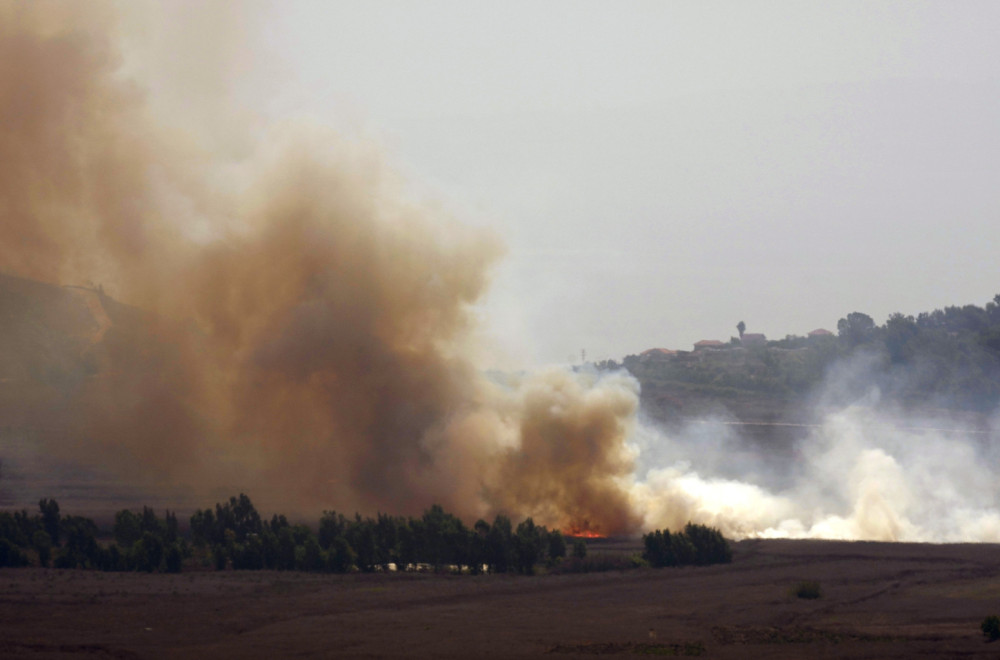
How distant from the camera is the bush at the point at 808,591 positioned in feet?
168

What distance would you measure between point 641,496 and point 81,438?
56.6m

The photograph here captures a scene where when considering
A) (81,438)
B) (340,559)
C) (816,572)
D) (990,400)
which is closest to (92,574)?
(340,559)

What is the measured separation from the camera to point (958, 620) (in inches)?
1811

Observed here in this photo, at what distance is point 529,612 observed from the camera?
161 feet

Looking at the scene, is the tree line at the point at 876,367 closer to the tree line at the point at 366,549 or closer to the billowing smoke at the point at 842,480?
the billowing smoke at the point at 842,480

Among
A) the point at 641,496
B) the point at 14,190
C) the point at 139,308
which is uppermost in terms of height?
the point at 14,190

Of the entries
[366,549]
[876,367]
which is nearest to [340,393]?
[366,549]

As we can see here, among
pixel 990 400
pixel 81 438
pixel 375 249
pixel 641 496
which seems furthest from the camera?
pixel 990 400

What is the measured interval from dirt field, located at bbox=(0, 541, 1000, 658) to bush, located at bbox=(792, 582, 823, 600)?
1.73 feet

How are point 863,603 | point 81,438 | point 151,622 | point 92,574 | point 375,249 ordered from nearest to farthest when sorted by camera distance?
point 151,622
point 863,603
point 92,574
point 375,249
point 81,438

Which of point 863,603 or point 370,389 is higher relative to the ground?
point 370,389

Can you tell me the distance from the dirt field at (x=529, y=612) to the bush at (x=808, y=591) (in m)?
0.53

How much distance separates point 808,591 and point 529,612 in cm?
1283

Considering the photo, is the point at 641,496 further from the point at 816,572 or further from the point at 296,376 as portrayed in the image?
Answer: the point at 296,376
